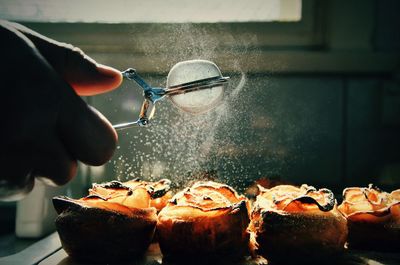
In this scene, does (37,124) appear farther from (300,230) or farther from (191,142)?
(191,142)

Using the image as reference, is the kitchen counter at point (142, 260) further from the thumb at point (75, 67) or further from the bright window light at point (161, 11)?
the bright window light at point (161, 11)

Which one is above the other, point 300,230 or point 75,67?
point 75,67

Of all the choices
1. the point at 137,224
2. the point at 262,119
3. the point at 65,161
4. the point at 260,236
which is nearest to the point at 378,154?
the point at 262,119

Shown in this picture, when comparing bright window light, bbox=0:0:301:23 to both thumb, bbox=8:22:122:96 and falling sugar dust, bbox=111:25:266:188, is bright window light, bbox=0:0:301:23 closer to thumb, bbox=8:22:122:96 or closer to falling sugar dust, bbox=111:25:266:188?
falling sugar dust, bbox=111:25:266:188

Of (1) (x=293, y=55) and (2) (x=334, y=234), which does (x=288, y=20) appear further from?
(2) (x=334, y=234)

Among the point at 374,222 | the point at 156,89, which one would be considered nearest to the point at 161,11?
the point at 156,89

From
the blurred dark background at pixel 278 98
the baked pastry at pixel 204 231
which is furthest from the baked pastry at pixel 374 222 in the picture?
the blurred dark background at pixel 278 98

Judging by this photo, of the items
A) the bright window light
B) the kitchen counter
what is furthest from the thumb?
the bright window light
